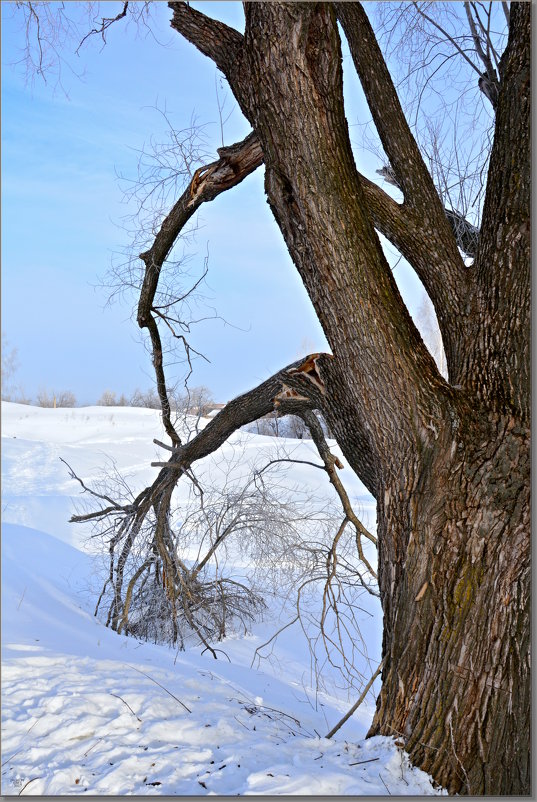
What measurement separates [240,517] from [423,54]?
3.66 metres

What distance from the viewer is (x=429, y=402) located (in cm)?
226

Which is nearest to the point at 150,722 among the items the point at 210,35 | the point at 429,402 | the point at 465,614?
the point at 465,614

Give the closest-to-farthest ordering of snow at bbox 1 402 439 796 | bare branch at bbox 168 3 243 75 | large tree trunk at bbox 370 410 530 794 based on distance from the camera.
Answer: snow at bbox 1 402 439 796, large tree trunk at bbox 370 410 530 794, bare branch at bbox 168 3 243 75

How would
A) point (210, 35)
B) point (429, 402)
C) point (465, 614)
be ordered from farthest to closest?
point (210, 35)
point (429, 402)
point (465, 614)

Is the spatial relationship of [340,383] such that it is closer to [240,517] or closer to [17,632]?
[17,632]

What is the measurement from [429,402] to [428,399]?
12mm

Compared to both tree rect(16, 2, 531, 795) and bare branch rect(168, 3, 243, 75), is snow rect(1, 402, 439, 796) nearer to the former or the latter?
tree rect(16, 2, 531, 795)

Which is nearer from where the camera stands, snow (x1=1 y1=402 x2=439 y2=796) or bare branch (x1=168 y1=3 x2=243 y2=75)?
snow (x1=1 y1=402 x2=439 y2=796)

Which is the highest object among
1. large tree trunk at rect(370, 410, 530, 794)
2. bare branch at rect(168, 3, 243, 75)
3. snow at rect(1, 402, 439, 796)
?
bare branch at rect(168, 3, 243, 75)

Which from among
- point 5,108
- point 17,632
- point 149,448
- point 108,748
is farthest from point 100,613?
point 149,448

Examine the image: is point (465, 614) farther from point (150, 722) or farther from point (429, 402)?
point (150, 722)

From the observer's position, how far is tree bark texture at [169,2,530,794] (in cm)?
207

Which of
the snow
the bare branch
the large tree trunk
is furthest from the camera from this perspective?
the bare branch

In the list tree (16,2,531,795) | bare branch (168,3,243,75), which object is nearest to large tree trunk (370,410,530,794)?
tree (16,2,531,795)
